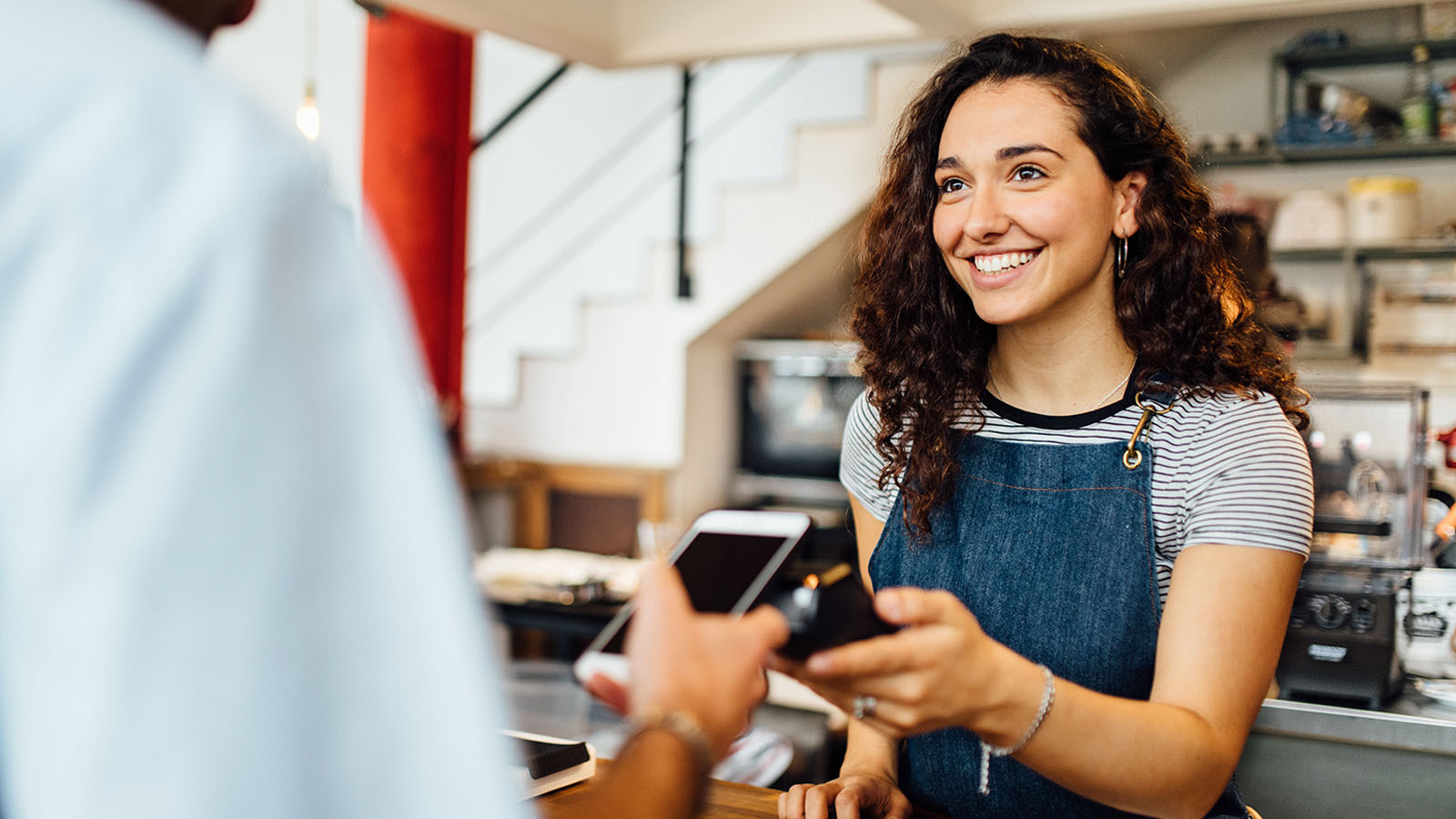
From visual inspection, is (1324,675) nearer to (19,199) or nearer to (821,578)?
(821,578)

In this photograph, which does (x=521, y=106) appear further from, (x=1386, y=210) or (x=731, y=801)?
(x=731, y=801)

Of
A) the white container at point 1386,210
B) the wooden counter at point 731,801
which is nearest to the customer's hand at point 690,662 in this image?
the wooden counter at point 731,801

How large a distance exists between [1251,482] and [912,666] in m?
0.57

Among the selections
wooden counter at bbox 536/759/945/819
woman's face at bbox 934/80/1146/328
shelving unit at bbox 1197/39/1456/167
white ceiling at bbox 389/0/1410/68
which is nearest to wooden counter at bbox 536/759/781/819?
wooden counter at bbox 536/759/945/819

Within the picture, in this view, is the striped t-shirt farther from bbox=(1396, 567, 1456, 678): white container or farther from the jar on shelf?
the jar on shelf

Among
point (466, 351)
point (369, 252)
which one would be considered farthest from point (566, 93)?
point (369, 252)

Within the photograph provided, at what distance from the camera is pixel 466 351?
5.55 meters

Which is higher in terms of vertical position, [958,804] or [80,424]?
[80,424]

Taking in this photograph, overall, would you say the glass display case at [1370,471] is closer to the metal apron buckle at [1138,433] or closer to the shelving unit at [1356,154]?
the metal apron buckle at [1138,433]

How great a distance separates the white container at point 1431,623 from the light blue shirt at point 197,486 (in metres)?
2.23

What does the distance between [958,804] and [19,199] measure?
1.26 meters

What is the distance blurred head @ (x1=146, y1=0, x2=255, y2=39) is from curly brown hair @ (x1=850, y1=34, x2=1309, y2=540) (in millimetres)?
1081

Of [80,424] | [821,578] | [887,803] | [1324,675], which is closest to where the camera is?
[80,424]

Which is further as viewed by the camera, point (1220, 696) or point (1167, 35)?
point (1167, 35)
